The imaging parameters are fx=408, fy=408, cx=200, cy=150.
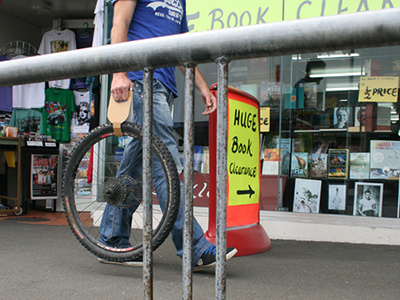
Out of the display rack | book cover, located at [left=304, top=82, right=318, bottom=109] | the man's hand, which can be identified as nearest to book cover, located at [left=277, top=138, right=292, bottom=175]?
book cover, located at [left=304, top=82, right=318, bottom=109]

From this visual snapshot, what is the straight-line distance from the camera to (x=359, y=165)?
4.14 meters

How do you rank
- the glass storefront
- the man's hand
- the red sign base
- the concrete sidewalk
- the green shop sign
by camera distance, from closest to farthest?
1. the man's hand
2. the concrete sidewalk
3. the red sign base
4. the green shop sign
5. the glass storefront

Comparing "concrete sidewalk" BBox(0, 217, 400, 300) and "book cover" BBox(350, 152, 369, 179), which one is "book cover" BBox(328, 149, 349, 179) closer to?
"book cover" BBox(350, 152, 369, 179)

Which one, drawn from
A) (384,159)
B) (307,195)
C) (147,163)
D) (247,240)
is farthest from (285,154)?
(147,163)

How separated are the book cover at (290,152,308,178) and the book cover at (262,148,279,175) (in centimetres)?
17

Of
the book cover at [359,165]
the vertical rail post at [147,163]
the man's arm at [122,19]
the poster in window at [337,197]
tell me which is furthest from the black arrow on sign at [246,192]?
the vertical rail post at [147,163]

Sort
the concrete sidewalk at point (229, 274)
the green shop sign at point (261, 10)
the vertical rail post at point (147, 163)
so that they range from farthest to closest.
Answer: the green shop sign at point (261, 10) < the concrete sidewalk at point (229, 274) < the vertical rail post at point (147, 163)

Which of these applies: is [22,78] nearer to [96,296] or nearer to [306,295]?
[96,296]

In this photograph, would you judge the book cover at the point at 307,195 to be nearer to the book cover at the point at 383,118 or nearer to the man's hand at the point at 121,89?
the book cover at the point at 383,118

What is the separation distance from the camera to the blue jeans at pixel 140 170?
90.2 inches

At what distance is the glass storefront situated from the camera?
13.2 ft

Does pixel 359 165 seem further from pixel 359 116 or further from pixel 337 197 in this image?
pixel 359 116

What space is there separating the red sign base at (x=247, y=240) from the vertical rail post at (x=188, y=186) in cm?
205

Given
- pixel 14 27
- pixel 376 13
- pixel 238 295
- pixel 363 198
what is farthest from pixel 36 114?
pixel 376 13
